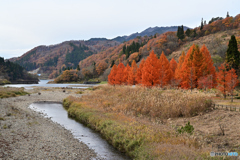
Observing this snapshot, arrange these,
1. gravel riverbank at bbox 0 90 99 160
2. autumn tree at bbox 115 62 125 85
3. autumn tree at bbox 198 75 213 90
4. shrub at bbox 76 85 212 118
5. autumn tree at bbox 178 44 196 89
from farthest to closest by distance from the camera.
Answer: autumn tree at bbox 115 62 125 85, autumn tree at bbox 178 44 196 89, autumn tree at bbox 198 75 213 90, shrub at bbox 76 85 212 118, gravel riverbank at bbox 0 90 99 160

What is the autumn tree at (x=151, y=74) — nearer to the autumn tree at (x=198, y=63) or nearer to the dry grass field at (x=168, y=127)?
the autumn tree at (x=198, y=63)

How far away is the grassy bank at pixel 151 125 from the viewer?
31.4 feet

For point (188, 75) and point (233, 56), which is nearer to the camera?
point (188, 75)

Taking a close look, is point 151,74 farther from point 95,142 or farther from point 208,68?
point 95,142

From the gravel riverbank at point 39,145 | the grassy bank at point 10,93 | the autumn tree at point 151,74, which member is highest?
the autumn tree at point 151,74

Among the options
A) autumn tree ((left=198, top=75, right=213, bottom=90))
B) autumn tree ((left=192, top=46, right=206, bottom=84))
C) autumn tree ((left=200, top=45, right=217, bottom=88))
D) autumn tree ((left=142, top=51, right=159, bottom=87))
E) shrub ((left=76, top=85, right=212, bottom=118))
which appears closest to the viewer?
shrub ((left=76, top=85, right=212, bottom=118))

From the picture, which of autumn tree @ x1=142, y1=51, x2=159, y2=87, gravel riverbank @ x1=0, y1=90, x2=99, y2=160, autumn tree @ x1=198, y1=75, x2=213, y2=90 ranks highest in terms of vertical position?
autumn tree @ x1=142, y1=51, x2=159, y2=87

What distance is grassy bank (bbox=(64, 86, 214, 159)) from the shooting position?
9570mm

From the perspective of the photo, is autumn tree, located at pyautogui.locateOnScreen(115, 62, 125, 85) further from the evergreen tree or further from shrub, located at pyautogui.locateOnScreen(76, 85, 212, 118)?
shrub, located at pyautogui.locateOnScreen(76, 85, 212, 118)

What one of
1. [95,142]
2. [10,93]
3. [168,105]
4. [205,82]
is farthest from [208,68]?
[10,93]

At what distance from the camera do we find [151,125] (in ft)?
48.2

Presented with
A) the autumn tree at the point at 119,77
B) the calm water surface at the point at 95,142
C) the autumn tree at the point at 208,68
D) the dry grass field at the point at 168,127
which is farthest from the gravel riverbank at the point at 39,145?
the autumn tree at the point at 119,77

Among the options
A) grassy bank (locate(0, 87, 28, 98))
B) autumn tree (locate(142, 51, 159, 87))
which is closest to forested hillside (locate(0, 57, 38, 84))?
grassy bank (locate(0, 87, 28, 98))

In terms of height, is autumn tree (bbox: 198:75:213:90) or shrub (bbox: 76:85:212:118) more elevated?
autumn tree (bbox: 198:75:213:90)
